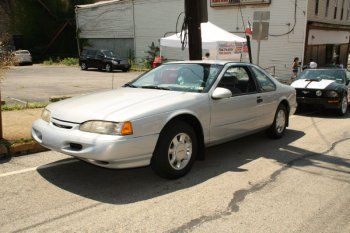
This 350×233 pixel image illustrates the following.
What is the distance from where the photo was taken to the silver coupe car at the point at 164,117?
15.2ft

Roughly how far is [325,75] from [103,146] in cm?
938

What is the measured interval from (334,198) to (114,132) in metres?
2.70

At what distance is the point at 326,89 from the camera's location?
11.0 m

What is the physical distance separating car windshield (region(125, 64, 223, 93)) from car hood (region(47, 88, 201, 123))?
0.89 feet

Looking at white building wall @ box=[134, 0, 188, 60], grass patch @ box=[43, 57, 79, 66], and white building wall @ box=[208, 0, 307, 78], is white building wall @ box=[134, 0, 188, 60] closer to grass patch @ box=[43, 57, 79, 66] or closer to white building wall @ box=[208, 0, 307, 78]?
white building wall @ box=[208, 0, 307, 78]

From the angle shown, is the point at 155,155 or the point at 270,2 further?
the point at 270,2

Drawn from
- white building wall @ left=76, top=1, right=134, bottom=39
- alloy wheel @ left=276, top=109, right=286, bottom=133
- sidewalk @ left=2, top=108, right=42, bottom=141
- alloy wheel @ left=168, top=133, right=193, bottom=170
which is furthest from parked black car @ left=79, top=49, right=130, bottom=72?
alloy wheel @ left=168, top=133, right=193, bottom=170

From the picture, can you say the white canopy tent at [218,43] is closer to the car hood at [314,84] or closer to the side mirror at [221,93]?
the car hood at [314,84]

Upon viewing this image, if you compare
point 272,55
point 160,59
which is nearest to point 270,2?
point 272,55

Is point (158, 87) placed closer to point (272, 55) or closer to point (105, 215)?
point (105, 215)

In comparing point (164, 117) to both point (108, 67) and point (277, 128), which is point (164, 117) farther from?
point (108, 67)

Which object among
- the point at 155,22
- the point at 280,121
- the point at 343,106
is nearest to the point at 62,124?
the point at 280,121

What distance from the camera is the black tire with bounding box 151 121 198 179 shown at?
5.00 metres

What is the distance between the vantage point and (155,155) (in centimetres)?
500
